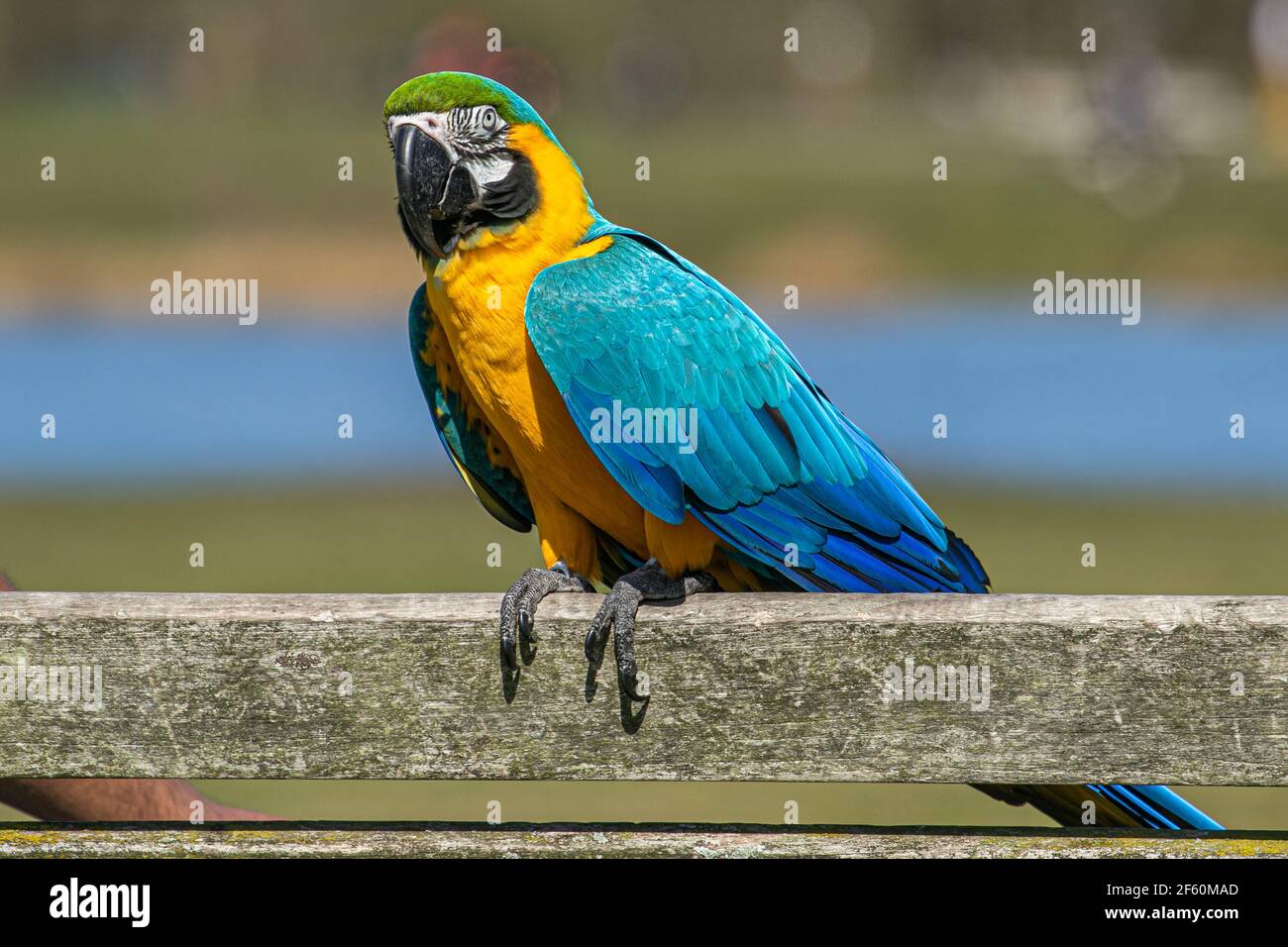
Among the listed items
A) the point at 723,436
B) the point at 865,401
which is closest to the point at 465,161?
the point at 723,436

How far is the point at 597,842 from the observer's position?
1695mm

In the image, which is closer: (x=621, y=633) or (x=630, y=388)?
(x=621, y=633)

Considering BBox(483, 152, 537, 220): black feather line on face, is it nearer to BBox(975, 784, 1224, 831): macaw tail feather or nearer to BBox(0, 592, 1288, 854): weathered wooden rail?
BBox(0, 592, 1288, 854): weathered wooden rail

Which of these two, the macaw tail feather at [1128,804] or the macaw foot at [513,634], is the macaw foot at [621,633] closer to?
the macaw foot at [513,634]

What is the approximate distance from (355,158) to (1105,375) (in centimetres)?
1344

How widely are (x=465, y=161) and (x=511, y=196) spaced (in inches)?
4.2

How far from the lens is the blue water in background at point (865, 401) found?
10570 mm

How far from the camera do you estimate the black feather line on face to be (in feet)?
8.13

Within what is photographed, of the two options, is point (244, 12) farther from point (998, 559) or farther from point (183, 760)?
point (183, 760)

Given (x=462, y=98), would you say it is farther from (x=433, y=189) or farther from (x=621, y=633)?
(x=621, y=633)

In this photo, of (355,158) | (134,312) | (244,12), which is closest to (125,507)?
(134,312)

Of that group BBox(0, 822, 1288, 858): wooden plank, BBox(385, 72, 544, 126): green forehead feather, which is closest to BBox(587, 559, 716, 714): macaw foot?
BBox(0, 822, 1288, 858): wooden plank

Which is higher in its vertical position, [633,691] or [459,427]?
[459,427]

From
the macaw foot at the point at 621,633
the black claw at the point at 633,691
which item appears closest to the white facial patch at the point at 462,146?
the macaw foot at the point at 621,633
